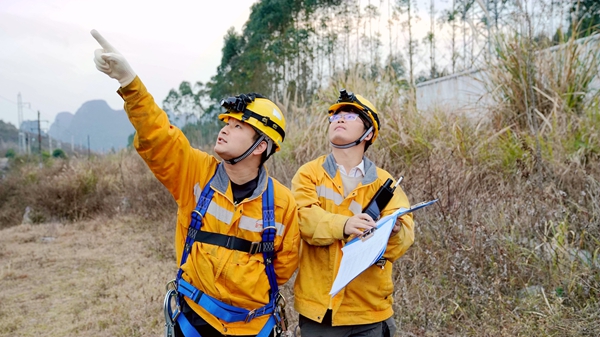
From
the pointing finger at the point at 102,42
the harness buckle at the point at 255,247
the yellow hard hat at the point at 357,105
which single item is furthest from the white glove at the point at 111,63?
the yellow hard hat at the point at 357,105

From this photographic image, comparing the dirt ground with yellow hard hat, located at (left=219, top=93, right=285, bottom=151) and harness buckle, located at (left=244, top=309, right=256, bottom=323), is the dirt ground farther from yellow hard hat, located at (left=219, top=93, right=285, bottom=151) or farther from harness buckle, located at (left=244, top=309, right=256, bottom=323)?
yellow hard hat, located at (left=219, top=93, right=285, bottom=151)

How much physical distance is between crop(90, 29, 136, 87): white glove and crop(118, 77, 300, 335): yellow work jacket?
6 centimetres

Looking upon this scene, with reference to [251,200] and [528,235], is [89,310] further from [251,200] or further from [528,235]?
[528,235]

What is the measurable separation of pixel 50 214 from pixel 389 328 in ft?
36.3

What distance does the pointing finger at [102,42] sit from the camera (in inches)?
74.1

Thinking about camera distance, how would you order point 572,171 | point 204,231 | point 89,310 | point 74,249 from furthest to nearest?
point 74,249, point 89,310, point 572,171, point 204,231

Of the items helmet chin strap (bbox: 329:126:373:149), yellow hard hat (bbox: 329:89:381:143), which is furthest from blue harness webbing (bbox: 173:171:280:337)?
yellow hard hat (bbox: 329:89:381:143)

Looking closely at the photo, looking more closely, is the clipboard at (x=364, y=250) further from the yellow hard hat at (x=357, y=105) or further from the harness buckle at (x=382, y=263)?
the yellow hard hat at (x=357, y=105)

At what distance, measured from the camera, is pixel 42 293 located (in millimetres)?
5805

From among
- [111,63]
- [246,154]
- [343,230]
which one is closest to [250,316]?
[343,230]

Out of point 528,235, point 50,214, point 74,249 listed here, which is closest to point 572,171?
point 528,235

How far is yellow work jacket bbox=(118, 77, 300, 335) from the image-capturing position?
2.03 metres

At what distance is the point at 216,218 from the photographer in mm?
2176

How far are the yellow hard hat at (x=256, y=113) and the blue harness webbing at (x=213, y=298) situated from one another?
0.28 meters
